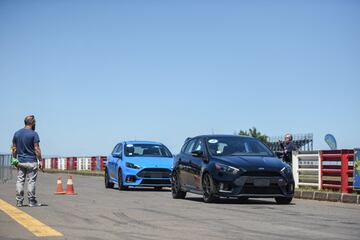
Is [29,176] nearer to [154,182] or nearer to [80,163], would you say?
[154,182]

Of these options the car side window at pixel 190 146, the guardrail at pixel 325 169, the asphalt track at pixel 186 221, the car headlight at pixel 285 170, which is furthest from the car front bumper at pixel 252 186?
the guardrail at pixel 325 169

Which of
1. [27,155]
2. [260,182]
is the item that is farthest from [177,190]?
[27,155]

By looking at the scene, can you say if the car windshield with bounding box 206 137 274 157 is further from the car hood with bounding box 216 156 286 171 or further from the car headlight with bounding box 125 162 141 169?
the car headlight with bounding box 125 162 141 169

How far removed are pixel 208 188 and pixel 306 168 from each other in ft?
21.6

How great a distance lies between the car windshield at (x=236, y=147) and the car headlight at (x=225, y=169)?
71cm

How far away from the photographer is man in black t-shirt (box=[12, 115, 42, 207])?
1402 centimetres

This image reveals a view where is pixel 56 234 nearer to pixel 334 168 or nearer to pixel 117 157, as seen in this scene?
pixel 334 168

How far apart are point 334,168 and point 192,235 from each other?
11.3 meters

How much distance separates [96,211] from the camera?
41.2 feet

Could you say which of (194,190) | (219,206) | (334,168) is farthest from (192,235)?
(334,168)

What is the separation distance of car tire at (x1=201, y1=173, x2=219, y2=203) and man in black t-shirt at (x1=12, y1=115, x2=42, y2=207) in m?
3.64

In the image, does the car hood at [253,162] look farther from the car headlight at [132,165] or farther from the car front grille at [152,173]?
the car headlight at [132,165]

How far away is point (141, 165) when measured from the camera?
21.3 meters

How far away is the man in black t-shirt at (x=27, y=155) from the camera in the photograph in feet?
46.0
